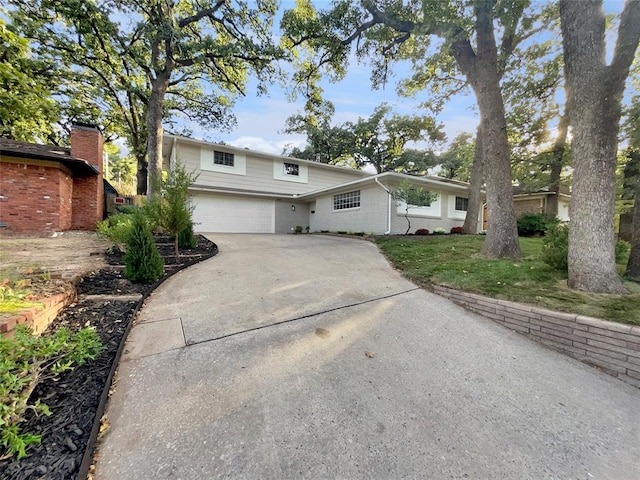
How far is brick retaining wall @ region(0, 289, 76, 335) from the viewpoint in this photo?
82.0 inches

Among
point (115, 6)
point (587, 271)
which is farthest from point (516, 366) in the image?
point (115, 6)

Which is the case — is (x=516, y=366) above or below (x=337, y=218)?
below

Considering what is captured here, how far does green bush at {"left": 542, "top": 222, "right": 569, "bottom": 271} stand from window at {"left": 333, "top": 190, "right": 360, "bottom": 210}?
796 cm

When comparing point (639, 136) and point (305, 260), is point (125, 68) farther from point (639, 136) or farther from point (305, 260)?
point (639, 136)

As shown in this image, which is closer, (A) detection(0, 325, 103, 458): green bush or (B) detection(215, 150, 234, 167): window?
(A) detection(0, 325, 103, 458): green bush

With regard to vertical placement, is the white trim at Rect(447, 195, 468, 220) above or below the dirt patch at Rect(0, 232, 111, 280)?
above

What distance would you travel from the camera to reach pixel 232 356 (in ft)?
8.11

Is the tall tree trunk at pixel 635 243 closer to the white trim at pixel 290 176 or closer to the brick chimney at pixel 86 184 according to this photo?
the white trim at pixel 290 176

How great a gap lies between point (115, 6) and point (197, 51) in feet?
10.4

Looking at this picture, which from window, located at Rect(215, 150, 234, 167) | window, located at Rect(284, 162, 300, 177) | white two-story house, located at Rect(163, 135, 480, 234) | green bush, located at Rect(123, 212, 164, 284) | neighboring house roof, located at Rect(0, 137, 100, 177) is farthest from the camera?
window, located at Rect(284, 162, 300, 177)

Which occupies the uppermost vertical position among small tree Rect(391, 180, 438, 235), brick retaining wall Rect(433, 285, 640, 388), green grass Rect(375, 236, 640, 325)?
small tree Rect(391, 180, 438, 235)

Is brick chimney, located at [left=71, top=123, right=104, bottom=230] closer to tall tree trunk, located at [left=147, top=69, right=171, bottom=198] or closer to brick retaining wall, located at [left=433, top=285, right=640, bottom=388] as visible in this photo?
tall tree trunk, located at [left=147, top=69, right=171, bottom=198]

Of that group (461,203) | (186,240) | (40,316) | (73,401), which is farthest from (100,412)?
(461,203)

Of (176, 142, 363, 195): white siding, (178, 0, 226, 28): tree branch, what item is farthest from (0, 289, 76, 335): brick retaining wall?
(178, 0, 226, 28): tree branch
